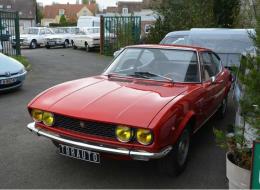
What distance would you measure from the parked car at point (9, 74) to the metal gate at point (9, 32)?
20.1ft

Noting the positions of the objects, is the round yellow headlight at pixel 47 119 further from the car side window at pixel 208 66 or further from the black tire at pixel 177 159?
the car side window at pixel 208 66

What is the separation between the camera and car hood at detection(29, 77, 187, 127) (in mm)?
3857

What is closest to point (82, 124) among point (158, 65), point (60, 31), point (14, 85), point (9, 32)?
point (158, 65)

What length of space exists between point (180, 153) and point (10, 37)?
12911mm

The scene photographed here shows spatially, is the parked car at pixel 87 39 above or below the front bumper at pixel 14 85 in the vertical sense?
above

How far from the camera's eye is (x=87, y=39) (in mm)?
21969

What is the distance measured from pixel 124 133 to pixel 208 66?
100 inches

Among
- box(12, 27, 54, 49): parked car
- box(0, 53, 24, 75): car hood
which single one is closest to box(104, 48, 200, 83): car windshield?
box(0, 53, 24, 75): car hood

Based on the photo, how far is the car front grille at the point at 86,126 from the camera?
3.89m

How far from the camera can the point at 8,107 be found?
24.9 ft

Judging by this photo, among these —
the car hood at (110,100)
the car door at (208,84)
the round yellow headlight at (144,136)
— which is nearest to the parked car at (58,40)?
the car door at (208,84)

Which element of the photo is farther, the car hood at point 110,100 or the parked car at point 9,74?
the parked car at point 9,74

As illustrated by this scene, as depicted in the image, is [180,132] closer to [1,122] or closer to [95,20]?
[1,122]

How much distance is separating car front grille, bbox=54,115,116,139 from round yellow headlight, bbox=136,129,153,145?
10.9 inches
